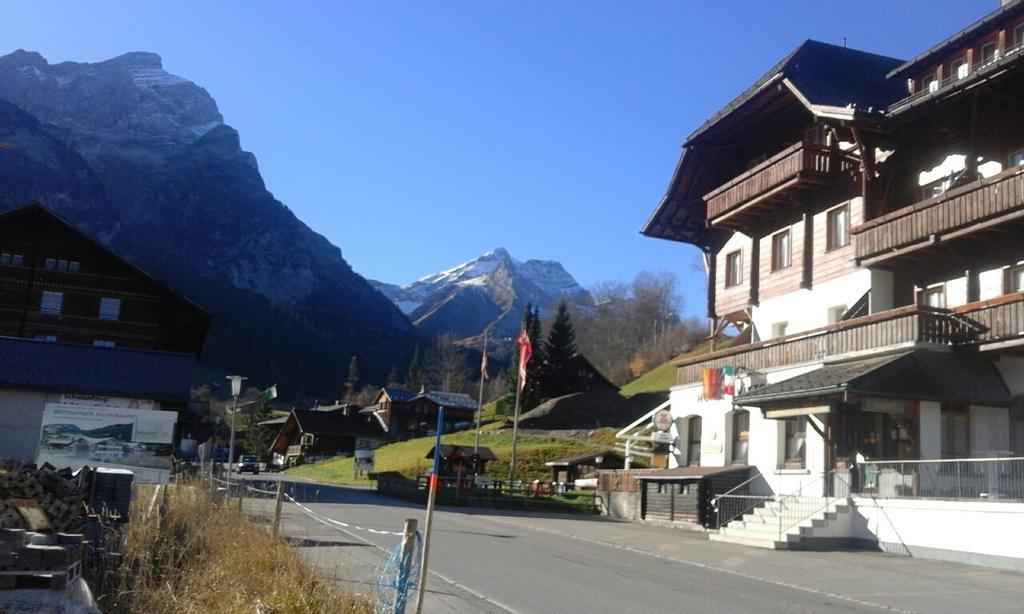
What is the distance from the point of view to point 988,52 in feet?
91.5

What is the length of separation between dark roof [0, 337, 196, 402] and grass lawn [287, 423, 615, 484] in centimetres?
2182

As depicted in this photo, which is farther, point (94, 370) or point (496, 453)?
point (496, 453)

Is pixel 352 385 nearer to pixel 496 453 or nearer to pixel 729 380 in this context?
pixel 496 453

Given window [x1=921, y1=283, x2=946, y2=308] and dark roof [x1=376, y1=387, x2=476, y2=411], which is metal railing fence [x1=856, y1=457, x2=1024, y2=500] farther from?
dark roof [x1=376, y1=387, x2=476, y2=411]

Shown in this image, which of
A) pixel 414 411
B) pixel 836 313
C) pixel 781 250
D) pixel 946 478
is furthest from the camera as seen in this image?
pixel 414 411

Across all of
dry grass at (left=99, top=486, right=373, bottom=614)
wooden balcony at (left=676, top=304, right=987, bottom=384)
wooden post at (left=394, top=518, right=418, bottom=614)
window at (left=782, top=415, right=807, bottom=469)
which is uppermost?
wooden balcony at (left=676, top=304, right=987, bottom=384)

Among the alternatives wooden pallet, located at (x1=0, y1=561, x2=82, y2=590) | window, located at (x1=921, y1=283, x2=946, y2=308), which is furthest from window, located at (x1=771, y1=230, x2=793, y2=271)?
wooden pallet, located at (x1=0, y1=561, x2=82, y2=590)

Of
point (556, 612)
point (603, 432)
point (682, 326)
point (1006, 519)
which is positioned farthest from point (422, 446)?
point (556, 612)

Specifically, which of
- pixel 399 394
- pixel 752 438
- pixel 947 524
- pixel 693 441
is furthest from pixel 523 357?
pixel 399 394

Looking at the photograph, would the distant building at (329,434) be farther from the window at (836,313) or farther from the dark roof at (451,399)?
the window at (836,313)

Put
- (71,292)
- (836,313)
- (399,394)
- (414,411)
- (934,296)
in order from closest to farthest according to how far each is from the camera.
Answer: (934,296)
(836,313)
(71,292)
(414,411)
(399,394)

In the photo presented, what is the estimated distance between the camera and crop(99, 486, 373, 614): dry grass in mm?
9523

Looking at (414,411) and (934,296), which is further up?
(934,296)

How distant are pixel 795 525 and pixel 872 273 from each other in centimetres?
857
